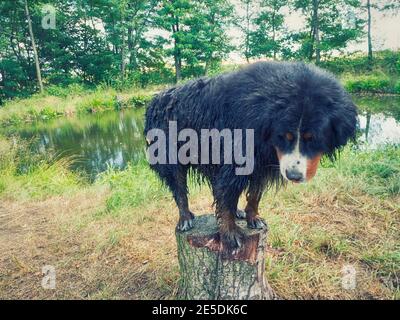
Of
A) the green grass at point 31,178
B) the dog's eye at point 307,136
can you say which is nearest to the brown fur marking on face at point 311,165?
the dog's eye at point 307,136

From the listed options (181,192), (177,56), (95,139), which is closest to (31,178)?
(181,192)

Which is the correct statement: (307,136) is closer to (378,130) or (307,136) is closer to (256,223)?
(256,223)

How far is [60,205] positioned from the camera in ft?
17.1

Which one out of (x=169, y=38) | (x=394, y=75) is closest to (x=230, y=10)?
(x=169, y=38)

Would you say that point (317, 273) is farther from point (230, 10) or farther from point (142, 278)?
point (230, 10)

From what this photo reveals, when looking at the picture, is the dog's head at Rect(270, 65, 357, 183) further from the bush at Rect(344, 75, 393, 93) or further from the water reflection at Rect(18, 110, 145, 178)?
the bush at Rect(344, 75, 393, 93)

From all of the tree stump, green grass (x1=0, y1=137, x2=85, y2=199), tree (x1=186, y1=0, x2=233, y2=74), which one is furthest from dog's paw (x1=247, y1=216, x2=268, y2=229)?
tree (x1=186, y1=0, x2=233, y2=74)

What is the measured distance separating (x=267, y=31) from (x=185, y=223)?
22.9 meters

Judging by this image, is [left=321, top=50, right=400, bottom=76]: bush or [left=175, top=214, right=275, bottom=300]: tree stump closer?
[left=175, top=214, right=275, bottom=300]: tree stump

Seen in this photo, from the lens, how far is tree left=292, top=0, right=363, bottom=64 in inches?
771

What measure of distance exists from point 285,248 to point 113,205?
2610 mm

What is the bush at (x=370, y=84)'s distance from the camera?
14.7 m

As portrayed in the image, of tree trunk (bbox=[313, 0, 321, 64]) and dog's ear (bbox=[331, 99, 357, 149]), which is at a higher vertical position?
tree trunk (bbox=[313, 0, 321, 64])

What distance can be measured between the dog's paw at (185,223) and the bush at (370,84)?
14154 millimetres
